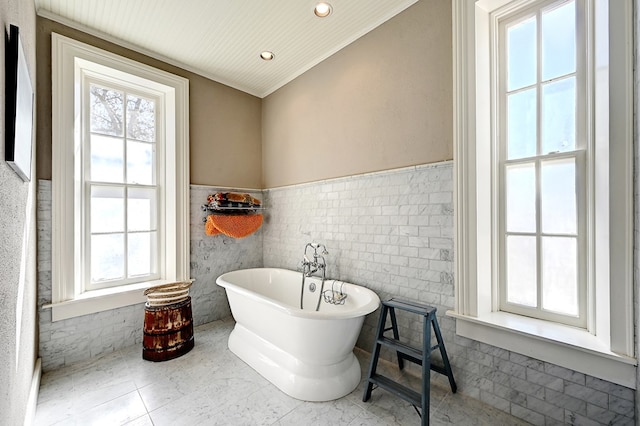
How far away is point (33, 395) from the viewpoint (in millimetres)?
1643

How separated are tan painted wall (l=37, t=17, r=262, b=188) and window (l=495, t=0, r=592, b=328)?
2.58m

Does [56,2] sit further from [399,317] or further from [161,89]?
[399,317]

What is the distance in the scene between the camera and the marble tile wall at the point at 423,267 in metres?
1.37

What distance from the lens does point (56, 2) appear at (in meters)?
1.96

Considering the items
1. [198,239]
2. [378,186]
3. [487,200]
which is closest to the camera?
[487,200]

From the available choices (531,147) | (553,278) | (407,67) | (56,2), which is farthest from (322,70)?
(553,278)

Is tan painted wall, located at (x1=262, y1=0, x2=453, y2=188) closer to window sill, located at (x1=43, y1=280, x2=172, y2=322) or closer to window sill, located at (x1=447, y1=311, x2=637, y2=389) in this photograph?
window sill, located at (x1=447, y1=311, x2=637, y2=389)

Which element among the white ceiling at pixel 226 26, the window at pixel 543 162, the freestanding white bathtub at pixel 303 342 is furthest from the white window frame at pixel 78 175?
the window at pixel 543 162

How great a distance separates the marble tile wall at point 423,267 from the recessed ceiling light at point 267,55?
52.0 inches

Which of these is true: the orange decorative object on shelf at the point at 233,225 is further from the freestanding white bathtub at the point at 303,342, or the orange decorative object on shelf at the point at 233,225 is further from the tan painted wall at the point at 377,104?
the freestanding white bathtub at the point at 303,342

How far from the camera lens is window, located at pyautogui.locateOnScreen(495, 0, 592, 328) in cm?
146

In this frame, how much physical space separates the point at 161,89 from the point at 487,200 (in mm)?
3116

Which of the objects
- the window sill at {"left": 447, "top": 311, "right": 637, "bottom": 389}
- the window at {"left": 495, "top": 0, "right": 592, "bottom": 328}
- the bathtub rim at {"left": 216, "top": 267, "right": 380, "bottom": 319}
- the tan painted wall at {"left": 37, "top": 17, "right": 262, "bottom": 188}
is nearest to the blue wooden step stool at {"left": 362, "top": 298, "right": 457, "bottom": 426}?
the bathtub rim at {"left": 216, "top": 267, "right": 380, "bottom": 319}

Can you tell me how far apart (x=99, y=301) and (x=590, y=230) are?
347cm
